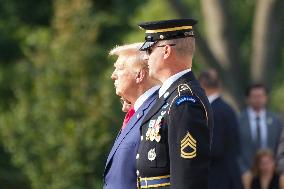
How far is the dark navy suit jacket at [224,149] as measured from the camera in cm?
969

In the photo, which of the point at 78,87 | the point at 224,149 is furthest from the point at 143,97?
the point at 78,87

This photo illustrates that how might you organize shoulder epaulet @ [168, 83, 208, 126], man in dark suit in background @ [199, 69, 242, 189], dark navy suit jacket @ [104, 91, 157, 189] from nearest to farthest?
1. shoulder epaulet @ [168, 83, 208, 126]
2. dark navy suit jacket @ [104, 91, 157, 189]
3. man in dark suit in background @ [199, 69, 242, 189]

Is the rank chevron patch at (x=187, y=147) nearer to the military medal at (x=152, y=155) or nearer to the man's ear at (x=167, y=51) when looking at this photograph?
the military medal at (x=152, y=155)

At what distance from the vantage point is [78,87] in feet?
44.7

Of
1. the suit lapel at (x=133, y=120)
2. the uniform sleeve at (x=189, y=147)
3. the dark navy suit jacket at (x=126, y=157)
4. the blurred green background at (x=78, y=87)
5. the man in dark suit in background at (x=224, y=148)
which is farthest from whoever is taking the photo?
the blurred green background at (x=78, y=87)

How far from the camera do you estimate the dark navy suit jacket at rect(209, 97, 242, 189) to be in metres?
9.69

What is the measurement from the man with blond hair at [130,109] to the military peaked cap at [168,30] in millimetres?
518

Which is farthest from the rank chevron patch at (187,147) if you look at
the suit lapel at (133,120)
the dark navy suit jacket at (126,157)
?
the suit lapel at (133,120)

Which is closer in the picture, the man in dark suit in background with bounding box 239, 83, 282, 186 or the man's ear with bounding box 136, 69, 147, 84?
the man's ear with bounding box 136, 69, 147, 84

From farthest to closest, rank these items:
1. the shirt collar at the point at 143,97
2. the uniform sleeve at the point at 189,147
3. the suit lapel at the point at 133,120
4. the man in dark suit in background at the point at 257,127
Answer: the man in dark suit in background at the point at 257,127 → the shirt collar at the point at 143,97 → the suit lapel at the point at 133,120 → the uniform sleeve at the point at 189,147

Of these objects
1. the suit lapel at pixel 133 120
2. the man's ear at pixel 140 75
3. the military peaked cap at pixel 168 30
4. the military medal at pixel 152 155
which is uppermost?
the military peaked cap at pixel 168 30

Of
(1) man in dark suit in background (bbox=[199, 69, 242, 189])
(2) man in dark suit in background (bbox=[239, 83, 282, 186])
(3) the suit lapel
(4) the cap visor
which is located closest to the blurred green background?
(2) man in dark suit in background (bbox=[239, 83, 282, 186])

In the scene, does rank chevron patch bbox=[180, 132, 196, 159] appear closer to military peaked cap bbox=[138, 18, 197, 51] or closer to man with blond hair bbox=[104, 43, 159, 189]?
military peaked cap bbox=[138, 18, 197, 51]

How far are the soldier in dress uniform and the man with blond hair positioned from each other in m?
0.25
